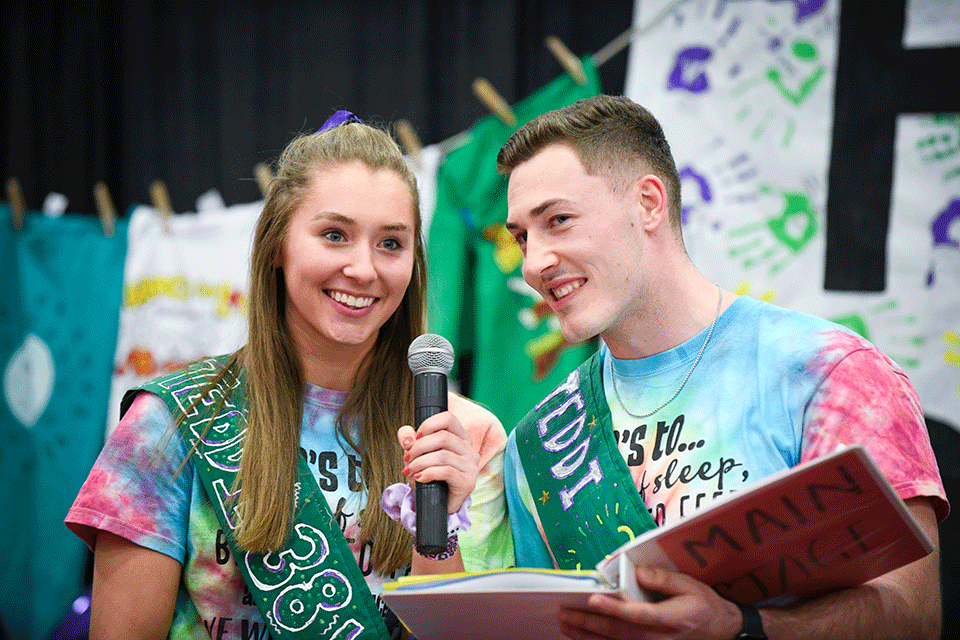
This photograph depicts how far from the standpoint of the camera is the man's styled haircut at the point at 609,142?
5.21ft

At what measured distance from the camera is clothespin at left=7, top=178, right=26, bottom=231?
11.0 feet

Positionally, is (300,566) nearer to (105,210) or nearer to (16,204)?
(105,210)

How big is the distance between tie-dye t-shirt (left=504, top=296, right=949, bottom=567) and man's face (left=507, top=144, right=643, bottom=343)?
0.47ft

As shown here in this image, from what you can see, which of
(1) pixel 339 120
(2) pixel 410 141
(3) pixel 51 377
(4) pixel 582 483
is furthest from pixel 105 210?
(4) pixel 582 483

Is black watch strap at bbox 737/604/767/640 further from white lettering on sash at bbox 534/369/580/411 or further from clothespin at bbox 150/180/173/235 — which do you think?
clothespin at bbox 150/180/173/235

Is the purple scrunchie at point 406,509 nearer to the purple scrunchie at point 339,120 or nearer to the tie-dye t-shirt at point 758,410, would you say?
the tie-dye t-shirt at point 758,410

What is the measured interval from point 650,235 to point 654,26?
1.65 m

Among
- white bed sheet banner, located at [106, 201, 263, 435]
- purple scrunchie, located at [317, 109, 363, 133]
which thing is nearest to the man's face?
purple scrunchie, located at [317, 109, 363, 133]

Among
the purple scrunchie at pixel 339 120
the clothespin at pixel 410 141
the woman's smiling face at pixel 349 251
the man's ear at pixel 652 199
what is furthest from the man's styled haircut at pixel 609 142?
the clothespin at pixel 410 141

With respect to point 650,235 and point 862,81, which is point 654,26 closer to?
point 862,81

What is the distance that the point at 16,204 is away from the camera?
3375 millimetres

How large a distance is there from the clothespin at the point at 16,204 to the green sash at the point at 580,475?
8.39ft

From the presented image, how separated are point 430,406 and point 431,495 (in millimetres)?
137

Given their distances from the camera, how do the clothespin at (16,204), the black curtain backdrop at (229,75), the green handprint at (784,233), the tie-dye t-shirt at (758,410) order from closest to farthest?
the tie-dye t-shirt at (758,410) < the green handprint at (784,233) < the black curtain backdrop at (229,75) < the clothespin at (16,204)
